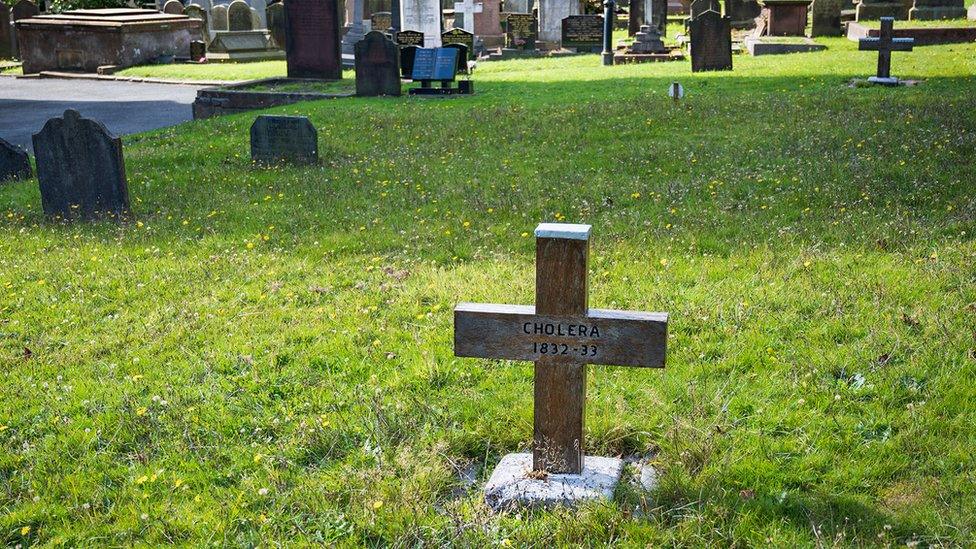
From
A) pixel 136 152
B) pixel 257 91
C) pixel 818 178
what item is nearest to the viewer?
pixel 818 178

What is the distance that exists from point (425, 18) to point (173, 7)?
38.6 ft

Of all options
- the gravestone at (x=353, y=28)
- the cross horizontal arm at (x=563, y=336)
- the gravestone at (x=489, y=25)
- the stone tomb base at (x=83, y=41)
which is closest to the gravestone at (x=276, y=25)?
the gravestone at (x=353, y=28)

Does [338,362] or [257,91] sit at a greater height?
[257,91]

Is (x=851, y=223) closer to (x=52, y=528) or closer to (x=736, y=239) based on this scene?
(x=736, y=239)

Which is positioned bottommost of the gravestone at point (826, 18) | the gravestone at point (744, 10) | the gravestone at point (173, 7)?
the gravestone at point (826, 18)

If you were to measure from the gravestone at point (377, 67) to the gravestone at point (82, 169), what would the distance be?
9.70 meters

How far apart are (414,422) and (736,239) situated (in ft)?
12.3

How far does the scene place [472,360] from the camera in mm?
5430

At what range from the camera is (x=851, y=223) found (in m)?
7.73

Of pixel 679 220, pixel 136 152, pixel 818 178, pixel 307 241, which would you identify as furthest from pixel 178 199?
pixel 818 178

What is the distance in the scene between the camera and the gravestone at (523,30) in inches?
1175

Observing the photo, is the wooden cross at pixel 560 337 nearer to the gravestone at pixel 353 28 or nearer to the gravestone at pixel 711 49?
the gravestone at pixel 711 49

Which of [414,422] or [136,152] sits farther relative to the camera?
[136,152]

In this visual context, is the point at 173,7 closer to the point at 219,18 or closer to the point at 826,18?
the point at 219,18
